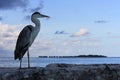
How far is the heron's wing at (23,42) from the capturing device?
1174 cm

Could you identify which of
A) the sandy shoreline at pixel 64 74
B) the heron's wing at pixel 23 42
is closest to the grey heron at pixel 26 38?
the heron's wing at pixel 23 42

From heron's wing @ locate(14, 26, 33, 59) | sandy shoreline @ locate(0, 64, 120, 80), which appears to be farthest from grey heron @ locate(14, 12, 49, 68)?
sandy shoreline @ locate(0, 64, 120, 80)

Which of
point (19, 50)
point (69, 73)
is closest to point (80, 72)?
point (69, 73)

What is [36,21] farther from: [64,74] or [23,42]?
[64,74]

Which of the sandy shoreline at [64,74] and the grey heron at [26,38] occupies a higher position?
the grey heron at [26,38]

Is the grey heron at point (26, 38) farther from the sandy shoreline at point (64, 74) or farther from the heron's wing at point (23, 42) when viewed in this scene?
the sandy shoreline at point (64, 74)

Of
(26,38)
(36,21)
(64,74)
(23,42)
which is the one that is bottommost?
(64,74)

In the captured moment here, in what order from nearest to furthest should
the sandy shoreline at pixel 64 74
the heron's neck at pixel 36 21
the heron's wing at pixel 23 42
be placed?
the sandy shoreline at pixel 64 74, the heron's wing at pixel 23 42, the heron's neck at pixel 36 21

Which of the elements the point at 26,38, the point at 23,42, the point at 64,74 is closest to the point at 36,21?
the point at 26,38

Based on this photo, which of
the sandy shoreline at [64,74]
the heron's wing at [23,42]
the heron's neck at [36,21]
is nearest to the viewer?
the sandy shoreline at [64,74]

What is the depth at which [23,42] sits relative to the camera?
11797 millimetres

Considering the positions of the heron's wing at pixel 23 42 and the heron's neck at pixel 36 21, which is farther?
the heron's neck at pixel 36 21

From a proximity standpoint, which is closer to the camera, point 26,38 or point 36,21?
point 26,38

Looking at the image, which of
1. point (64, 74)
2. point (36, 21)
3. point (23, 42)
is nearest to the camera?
point (64, 74)
